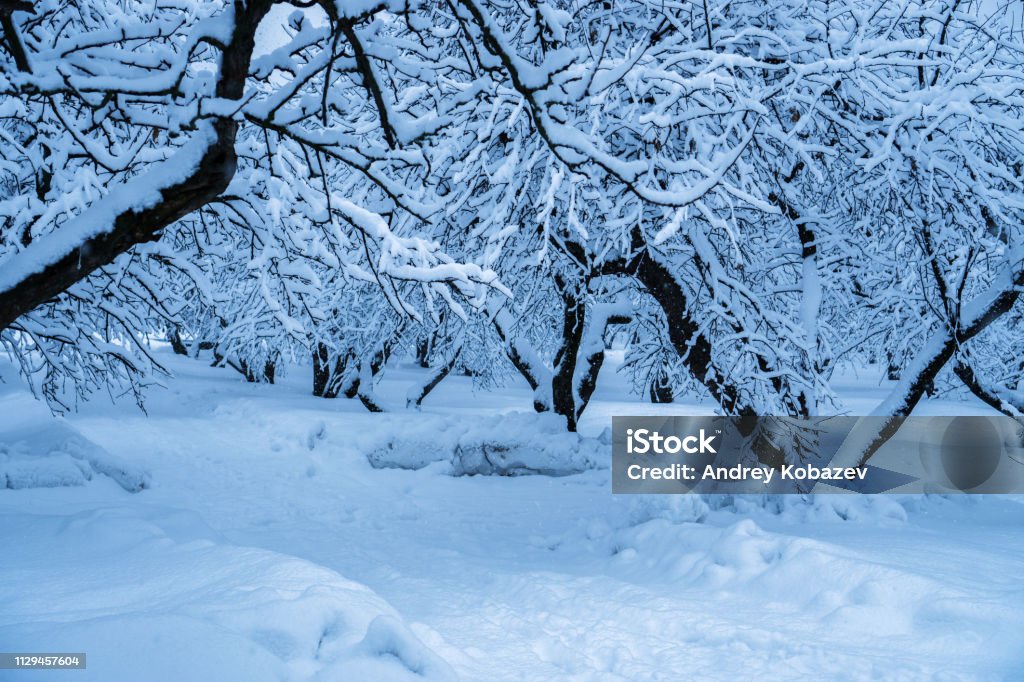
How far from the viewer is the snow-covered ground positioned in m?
2.99

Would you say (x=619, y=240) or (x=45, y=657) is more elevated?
(x=619, y=240)

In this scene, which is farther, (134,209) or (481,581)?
(481,581)

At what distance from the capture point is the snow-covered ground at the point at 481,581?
2.99m

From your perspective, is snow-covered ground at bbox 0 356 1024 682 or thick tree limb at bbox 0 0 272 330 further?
snow-covered ground at bbox 0 356 1024 682

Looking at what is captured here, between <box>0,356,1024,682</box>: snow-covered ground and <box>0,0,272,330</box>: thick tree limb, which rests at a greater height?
<box>0,0,272,330</box>: thick tree limb

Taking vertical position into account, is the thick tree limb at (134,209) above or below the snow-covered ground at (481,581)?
above

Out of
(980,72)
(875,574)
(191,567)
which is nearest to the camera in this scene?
(191,567)

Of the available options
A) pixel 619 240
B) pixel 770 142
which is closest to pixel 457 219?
pixel 619 240

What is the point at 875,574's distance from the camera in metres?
4.05

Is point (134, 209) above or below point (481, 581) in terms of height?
above

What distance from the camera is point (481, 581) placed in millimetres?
4906

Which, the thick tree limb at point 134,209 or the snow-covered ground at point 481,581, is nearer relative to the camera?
the thick tree limb at point 134,209

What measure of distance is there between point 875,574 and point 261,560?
3.64 metres

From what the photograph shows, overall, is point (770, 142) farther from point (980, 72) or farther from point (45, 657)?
point (45, 657)
